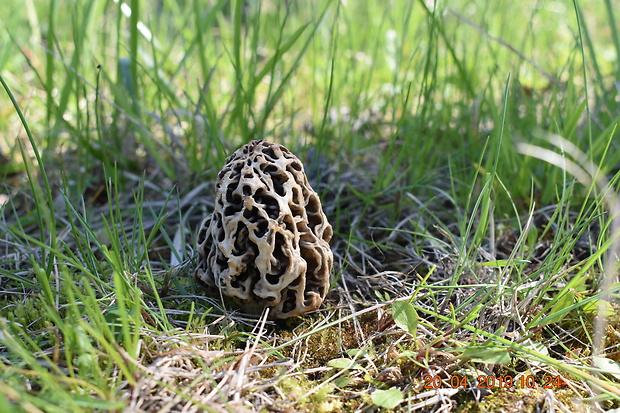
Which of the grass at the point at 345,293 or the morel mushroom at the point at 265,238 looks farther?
the morel mushroom at the point at 265,238
